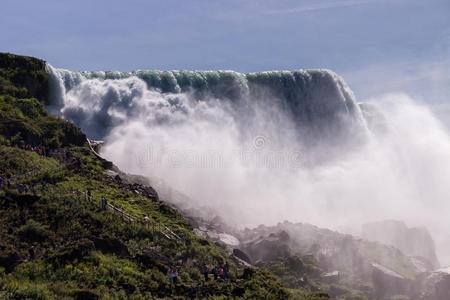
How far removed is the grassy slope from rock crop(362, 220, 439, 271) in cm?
1641

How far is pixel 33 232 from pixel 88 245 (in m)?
2.68

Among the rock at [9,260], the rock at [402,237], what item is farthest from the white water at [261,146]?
the rock at [9,260]

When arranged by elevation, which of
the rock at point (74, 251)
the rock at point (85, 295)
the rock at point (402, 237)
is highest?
the rock at point (402, 237)

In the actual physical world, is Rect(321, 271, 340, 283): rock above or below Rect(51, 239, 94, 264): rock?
below

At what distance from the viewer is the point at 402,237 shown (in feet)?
153

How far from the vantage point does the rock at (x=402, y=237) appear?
46.1m

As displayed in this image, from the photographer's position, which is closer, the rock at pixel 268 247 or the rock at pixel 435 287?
the rock at pixel 435 287

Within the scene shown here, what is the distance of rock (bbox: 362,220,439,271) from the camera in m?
46.1

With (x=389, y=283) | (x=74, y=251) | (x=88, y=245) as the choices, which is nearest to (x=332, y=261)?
(x=389, y=283)

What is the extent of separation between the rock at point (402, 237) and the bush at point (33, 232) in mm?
24791

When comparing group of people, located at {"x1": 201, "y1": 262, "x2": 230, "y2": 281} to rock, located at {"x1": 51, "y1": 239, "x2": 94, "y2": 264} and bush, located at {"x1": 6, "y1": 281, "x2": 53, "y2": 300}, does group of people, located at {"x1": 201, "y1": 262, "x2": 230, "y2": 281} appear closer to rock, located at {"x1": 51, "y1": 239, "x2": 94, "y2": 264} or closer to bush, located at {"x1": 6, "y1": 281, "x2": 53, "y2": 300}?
rock, located at {"x1": 51, "y1": 239, "x2": 94, "y2": 264}

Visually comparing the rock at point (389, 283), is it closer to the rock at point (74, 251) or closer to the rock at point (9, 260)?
the rock at point (74, 251)

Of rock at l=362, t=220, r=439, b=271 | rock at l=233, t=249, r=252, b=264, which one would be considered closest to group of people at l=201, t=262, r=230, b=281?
rock at l=233, t=249, r=252, b=264

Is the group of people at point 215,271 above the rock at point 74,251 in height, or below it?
below
